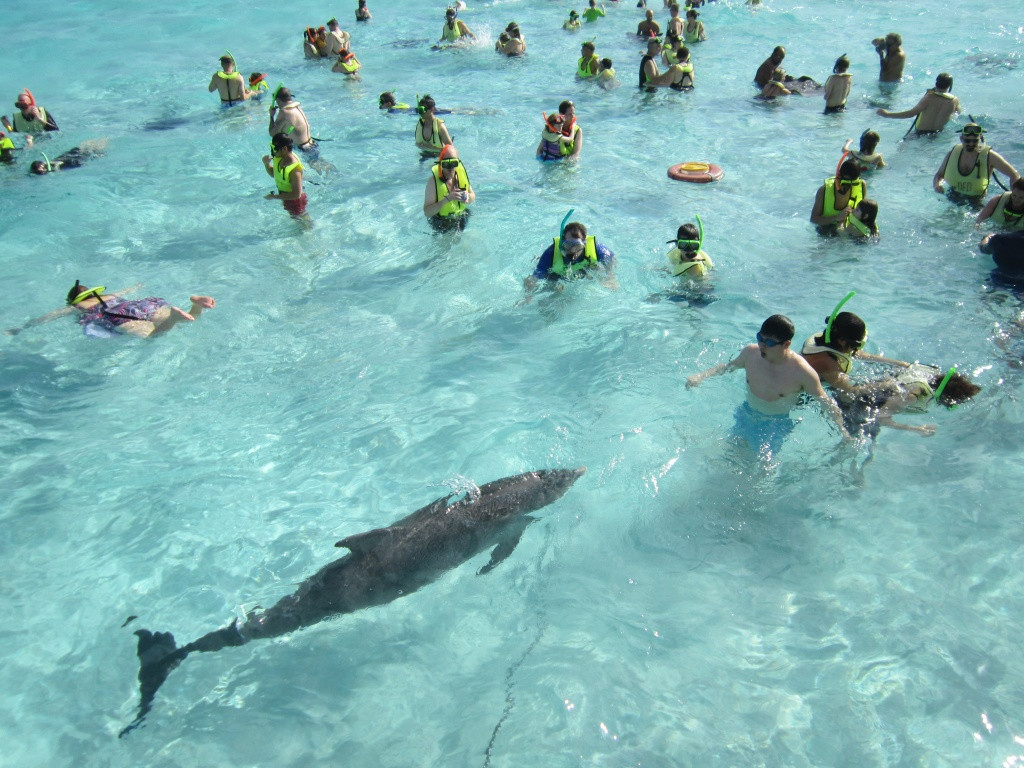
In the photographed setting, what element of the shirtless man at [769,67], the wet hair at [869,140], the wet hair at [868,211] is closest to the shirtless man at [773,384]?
the wet hair at [868,211]

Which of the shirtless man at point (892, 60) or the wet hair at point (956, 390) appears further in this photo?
the shirtless man at point (892, 60)

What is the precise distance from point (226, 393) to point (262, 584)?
9.23 ft

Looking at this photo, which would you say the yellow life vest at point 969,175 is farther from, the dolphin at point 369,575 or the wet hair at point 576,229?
the dolphin at point 369,575

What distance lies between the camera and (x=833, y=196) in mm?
9320

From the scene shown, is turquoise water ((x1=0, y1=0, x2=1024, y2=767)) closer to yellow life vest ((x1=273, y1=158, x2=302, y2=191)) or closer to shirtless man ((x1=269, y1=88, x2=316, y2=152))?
yellow life vest ((x1=273, y1=158, x2=302, y2=191))

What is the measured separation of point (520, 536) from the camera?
5.47 meters

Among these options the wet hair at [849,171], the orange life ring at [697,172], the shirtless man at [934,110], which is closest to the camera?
the wet hair at [849,171]

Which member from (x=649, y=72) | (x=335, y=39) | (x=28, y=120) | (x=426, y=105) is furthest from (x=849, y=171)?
(x=335, y=39)

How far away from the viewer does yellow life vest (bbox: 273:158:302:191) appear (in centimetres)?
1033

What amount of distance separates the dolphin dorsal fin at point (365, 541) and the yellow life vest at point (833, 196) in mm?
7697

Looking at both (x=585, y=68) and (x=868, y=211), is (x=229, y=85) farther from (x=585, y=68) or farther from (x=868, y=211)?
(x=868, y=211)

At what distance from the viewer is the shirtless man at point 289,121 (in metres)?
12.8

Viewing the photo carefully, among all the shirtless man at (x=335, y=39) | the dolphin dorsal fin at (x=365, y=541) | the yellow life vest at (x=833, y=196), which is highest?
the shirtless man at (x=335, y=39)

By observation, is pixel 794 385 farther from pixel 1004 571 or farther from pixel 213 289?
pixel 213 289
